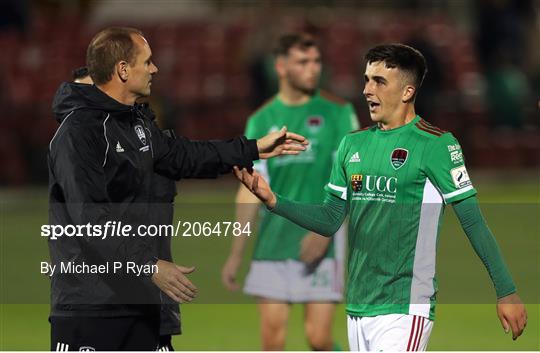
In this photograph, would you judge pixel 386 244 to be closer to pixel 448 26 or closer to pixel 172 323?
pixel 172 323

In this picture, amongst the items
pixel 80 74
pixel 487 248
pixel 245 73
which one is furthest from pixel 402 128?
pixel 245 73

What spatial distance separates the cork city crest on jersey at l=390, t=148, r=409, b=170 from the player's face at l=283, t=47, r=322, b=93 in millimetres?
2658

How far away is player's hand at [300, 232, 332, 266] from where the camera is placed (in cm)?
845

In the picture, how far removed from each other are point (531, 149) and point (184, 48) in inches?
265

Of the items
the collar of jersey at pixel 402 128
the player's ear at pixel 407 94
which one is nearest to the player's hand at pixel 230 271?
the collar of jersey at pixel 402 128

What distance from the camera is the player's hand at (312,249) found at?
27.7 feet

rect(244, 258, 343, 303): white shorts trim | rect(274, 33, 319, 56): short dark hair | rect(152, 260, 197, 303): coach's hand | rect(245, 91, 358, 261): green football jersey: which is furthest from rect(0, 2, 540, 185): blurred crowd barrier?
rect(152, 260, 197, 303): coach's hand

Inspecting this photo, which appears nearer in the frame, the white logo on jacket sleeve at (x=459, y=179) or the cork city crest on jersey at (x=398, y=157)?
the white logo on jacket sleeve at (x=459, y=179)

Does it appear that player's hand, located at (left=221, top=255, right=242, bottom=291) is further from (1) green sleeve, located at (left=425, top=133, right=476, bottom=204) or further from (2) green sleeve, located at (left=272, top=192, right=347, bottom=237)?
(1) green sleeve, located at (left=425, top=133, right=476, bottom=204)

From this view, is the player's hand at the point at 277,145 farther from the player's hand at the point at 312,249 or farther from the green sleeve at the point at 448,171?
the player's hand at the point at 312,249

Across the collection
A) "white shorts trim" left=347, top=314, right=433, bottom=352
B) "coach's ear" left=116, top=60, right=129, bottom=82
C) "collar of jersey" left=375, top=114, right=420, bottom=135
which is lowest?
"white shorts trim" left=347, top=314, right=433, bottom=352

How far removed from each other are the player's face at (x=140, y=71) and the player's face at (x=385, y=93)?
3.40 feet

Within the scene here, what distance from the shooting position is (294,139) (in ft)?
21.5

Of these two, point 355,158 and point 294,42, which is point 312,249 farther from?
point 355,158
